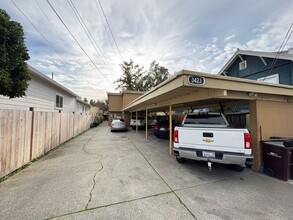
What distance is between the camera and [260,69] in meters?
10.1

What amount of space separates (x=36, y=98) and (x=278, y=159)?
11.0 metres

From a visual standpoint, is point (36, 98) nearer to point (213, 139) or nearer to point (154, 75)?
point (213, 139)

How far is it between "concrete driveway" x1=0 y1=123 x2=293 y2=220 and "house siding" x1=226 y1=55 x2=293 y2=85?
7695 mm

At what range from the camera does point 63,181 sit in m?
3.71

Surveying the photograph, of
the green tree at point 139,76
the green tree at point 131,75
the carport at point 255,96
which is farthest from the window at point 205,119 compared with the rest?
the green tree at point 131,75

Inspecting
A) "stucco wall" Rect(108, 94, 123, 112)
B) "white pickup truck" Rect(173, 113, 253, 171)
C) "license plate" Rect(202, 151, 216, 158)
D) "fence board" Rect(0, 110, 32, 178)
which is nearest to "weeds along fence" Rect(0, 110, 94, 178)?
"fence board" Rect(0, 110, 32, 178)

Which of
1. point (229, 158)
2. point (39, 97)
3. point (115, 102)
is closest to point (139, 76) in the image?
point (115, 102)

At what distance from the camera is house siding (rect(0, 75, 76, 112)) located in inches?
238

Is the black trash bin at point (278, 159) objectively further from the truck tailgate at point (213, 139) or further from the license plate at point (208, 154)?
the license plate at point (208, 154)

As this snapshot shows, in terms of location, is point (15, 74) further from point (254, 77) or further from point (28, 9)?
point (254, 77)

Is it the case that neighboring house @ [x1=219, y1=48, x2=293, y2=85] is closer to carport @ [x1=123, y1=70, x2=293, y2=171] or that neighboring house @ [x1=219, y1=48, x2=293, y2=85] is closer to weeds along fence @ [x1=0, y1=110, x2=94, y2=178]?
carport @ [x1=123, y1=70, x2=293, y2=171]

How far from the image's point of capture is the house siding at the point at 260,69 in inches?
330

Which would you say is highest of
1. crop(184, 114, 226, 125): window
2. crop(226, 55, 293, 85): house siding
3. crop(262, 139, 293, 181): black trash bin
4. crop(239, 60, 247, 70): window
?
crop(239, 60, 247, 70): window

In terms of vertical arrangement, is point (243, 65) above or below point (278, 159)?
above
